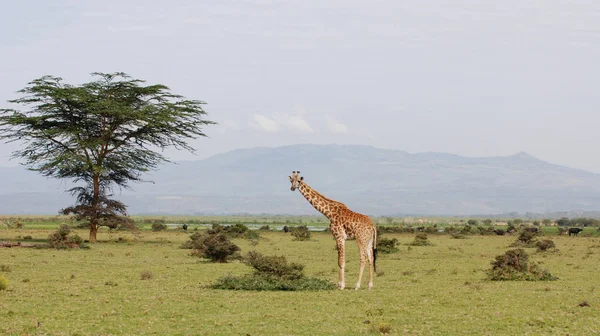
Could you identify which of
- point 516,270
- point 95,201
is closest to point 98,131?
point 95,201

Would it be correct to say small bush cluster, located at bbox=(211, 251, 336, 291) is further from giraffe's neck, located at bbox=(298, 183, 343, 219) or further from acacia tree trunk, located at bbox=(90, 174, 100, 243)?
acacia tree trunk, located at bbox=(90, 174, 100, 243)

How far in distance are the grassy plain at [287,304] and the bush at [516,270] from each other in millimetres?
713

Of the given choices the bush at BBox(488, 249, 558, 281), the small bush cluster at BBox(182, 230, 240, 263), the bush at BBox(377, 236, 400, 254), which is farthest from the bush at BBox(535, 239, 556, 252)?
the small bush cluster at BBox(182, 230, 240, 263)

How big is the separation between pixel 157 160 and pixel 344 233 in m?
31.5

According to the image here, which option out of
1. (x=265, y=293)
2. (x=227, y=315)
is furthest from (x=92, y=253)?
(x=227, y=315)

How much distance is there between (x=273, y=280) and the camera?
24.1 metres

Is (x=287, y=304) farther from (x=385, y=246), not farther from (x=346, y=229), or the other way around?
(x=385, y=246)

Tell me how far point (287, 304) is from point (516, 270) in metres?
11.2

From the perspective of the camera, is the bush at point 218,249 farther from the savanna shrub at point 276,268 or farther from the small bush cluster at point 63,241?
the small bush cluster at point 63,241

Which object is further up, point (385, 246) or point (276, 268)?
point (385, 246)

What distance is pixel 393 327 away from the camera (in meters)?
17.1

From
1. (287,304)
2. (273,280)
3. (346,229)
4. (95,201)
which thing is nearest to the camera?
(287,304)

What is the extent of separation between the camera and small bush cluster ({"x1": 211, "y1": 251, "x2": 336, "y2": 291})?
23.9 m

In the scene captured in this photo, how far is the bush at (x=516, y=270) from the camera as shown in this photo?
2783 centimetres
